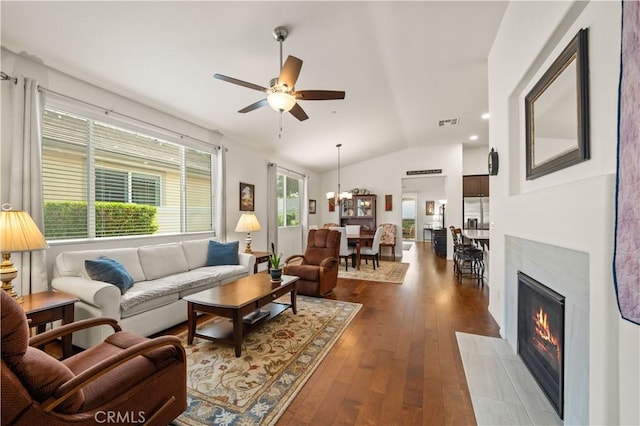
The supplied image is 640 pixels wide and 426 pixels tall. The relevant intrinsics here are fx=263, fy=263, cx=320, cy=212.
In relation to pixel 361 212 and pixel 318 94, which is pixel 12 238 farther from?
pixel 361 212

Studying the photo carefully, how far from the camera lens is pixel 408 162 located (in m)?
8.29

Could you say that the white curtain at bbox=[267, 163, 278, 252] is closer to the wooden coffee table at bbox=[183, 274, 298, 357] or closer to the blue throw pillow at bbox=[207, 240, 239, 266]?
the blue throw pillow at bbox=[207, 240, 239, 266]

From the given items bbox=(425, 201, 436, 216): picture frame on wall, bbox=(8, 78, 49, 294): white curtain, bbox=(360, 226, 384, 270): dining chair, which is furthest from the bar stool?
bbox=(425, 201, 436, 216): picture frame on wall

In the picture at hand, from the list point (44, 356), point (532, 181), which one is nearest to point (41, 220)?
point (44, 356)

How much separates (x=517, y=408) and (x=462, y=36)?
3.62 m

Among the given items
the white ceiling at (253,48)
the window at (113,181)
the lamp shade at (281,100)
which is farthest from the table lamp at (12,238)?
the lamp shade at (281,100)

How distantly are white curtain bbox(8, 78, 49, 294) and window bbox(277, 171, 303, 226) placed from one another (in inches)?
184

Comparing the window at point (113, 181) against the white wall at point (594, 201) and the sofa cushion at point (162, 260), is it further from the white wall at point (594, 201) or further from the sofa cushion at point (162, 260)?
the white wall at point (594, 201)

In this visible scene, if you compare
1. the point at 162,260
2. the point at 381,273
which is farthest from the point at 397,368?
the point at 381,273

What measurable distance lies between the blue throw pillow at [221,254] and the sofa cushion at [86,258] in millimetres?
963

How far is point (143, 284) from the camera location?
9.56 ft

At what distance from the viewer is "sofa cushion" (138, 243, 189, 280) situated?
3.22 metres

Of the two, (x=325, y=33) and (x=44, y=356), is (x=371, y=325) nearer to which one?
(x=44, y=356)

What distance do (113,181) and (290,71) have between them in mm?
2719
